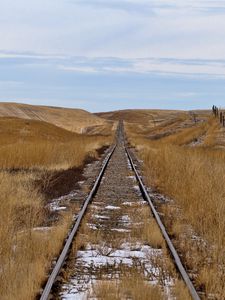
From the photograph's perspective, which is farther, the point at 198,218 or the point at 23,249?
the point at 198,218

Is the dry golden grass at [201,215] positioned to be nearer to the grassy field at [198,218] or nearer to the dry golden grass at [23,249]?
the grassy field at [198,218]

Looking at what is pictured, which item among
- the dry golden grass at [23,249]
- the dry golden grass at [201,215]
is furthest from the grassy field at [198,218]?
the dry golden grass at [23,249]

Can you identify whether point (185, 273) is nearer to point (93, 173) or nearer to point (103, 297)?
point (103, 297)

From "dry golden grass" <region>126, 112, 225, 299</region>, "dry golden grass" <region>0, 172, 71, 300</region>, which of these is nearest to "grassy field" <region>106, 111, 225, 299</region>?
"dry golden grass" <region>126, 112, 225, 299</region>

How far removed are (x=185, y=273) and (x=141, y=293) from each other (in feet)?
2.83

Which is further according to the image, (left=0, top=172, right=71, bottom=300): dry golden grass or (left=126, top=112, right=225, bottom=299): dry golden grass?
(left=126, top=112, right=225, bottom=299): dry golden grass

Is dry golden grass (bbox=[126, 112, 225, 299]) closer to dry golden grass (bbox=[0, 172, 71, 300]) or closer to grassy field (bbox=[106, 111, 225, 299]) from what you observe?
grassy field (bbox=[106, 111, 225, 299])

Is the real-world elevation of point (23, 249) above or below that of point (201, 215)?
below

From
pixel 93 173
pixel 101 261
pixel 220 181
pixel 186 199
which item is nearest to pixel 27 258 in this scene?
pixel 101 261

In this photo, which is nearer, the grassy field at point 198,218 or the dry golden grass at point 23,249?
the dry golden grass at point 23,249

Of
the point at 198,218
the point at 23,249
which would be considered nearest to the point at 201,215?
the point at 198,218

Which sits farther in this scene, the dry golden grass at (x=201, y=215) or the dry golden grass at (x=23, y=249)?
the dry golden grass at (x=201, y=215)

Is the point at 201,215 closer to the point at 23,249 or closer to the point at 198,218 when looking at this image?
the point at 198,218

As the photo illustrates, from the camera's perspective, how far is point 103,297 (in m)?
5.33
